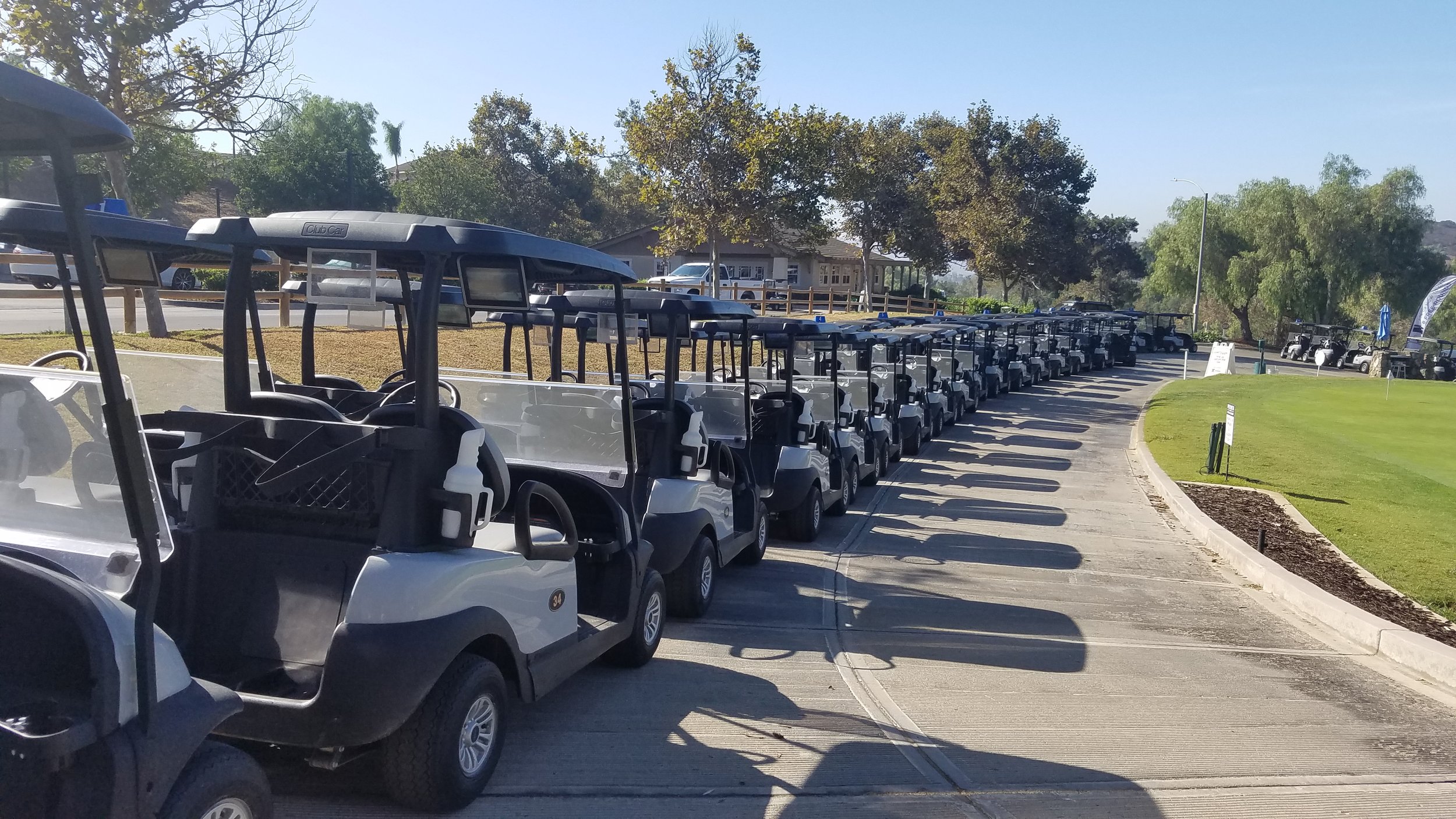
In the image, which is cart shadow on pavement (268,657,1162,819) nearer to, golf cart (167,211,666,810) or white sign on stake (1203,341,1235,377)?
golf cart (167,211,666,810)

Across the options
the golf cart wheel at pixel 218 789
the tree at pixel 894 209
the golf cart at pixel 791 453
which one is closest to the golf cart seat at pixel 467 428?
the golf cart wheel at pixel 218 789

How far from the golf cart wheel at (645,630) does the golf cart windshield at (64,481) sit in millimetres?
2654

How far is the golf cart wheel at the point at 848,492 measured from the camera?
431 inches

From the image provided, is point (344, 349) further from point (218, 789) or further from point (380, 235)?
point (218, 789)

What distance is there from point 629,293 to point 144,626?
504cm

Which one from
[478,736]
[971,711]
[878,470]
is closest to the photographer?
[478,736]

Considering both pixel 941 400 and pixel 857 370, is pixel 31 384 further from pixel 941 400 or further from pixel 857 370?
pixel 941 400

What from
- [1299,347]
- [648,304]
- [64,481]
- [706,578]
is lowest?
[706,578]

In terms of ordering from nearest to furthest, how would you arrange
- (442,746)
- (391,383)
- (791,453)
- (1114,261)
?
(442,746) < (391,383) < (791,453) < (1114,261)

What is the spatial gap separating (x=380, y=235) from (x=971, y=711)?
3737 millimetres

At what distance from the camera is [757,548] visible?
8.51m

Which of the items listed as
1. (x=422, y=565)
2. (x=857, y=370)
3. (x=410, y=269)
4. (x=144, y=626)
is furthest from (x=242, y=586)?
(x=857, y=370)

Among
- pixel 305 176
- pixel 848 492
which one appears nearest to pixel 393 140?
pixel 305 176

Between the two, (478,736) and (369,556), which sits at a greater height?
(369,556)
